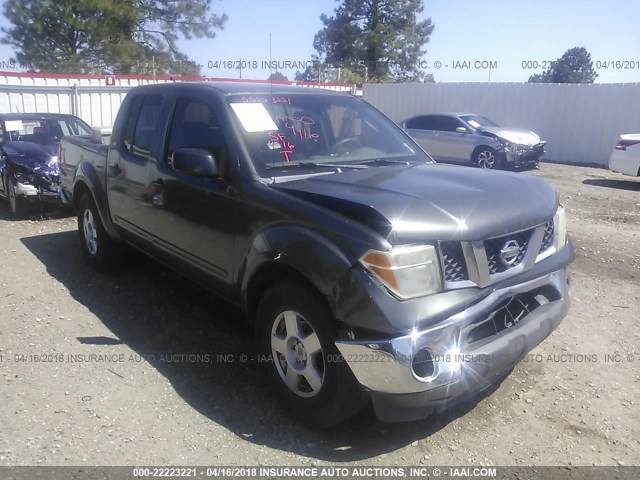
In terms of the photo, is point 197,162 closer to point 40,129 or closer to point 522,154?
point 40,129

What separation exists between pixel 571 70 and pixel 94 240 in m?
69.9

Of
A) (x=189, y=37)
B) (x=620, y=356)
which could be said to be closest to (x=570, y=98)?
(x=620, y=356)

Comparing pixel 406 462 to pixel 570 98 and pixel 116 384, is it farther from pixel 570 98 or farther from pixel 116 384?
pixel 570 98

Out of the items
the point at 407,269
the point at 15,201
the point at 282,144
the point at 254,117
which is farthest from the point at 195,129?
the point at 15,201

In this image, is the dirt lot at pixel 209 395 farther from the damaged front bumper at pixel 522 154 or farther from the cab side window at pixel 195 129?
the damaged front bumper at pixel 522 154

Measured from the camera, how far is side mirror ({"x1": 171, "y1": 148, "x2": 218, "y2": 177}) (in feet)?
11.9

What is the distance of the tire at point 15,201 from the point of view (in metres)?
8.44

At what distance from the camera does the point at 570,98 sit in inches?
699

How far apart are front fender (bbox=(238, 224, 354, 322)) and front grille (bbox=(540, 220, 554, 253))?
1296 millimetres

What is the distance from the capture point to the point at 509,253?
3068 mm

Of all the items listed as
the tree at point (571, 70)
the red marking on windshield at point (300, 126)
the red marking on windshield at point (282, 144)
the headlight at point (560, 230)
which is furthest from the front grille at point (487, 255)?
the tree at point (571, 70)

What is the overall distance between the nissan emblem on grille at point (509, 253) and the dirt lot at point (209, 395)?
1.00 m

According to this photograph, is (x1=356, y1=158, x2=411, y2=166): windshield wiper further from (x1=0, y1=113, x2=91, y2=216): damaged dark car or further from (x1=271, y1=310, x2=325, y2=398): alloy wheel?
(x1=0, y1=113, x2=91, y2=216): damaged dark car

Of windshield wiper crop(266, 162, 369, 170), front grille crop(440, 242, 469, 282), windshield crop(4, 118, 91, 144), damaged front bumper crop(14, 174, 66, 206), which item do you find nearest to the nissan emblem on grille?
front grille crop(440, 242, 469, 282)
